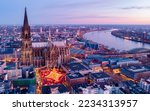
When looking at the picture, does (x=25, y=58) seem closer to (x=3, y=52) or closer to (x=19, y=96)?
(x=3, y=52)

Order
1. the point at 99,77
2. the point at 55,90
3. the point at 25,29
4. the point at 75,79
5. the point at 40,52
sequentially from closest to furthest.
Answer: the point at 55,90, the point at 75,79, the point at 99,77, the point at 25,29, the point at 40,52

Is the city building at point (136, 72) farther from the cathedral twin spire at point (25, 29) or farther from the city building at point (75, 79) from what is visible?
the cathedral twin spire at point (25, 29)

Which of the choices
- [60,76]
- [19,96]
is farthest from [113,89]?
[19,96]

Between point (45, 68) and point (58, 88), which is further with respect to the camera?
point (45, 68)

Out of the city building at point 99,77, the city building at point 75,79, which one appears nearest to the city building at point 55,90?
the city building at point 75,79

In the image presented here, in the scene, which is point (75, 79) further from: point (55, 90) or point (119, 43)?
point (119, 43)

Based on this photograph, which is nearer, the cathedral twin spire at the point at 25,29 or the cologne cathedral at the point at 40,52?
the cathedral twin spire at the point at 25,29

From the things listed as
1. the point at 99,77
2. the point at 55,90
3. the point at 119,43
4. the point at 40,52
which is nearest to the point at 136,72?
the point at 99,77

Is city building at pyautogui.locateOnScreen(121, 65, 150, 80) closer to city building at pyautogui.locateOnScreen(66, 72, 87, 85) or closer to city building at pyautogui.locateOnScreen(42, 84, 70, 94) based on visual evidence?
city building at pyautogui.locateOnScreen(66, 72, 87, 85)
